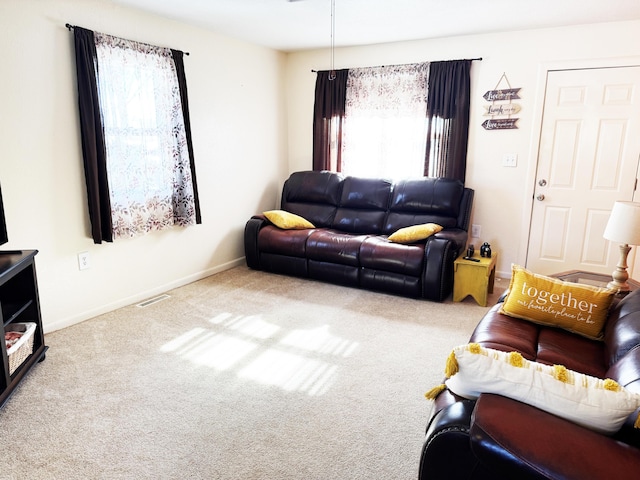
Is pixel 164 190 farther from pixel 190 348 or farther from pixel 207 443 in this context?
pixel 207 443

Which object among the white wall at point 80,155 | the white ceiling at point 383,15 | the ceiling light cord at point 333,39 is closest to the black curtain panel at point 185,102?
the white wall at point 80,155

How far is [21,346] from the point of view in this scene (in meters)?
2.38

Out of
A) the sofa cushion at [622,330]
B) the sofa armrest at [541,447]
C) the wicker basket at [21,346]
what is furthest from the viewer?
the wicker basket at [21,346]

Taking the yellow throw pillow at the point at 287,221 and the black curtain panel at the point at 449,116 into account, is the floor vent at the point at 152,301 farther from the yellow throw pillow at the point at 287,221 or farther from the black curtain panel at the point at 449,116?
the black curtain panel at the point at 449,116

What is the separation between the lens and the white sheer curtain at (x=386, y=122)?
4.50 meters

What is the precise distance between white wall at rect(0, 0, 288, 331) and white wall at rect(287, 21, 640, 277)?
1.36 m

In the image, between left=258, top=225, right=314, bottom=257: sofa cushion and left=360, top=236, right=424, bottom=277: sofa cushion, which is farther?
left=258, top=225, right=314, bottom=257: sofa cushion

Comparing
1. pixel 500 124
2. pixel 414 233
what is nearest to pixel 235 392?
pixel 414 233

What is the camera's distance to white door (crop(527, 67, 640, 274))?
147 inches

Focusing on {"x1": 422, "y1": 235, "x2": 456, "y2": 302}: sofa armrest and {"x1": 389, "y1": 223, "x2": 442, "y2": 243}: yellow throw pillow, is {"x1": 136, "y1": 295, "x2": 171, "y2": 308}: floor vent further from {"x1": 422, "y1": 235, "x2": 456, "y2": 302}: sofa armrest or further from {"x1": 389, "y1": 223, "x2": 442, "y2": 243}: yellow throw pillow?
{"x1": 422, "y1": 235, "x2": 456, "y2": 302}: sofa armrest

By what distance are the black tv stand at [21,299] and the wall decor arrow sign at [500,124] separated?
3.87m

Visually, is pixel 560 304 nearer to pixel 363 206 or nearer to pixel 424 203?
pixel 424 203

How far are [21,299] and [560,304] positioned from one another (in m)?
2.98

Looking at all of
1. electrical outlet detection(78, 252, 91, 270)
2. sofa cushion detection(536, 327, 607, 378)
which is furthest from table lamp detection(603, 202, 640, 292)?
electrical outlet detection(78, 252, 91, 270)
